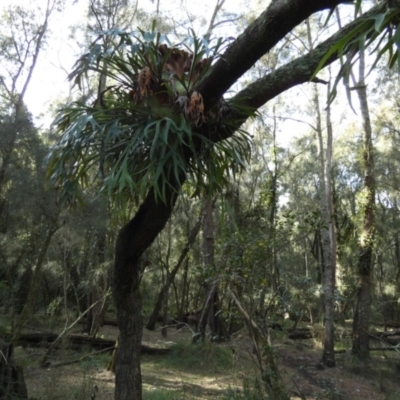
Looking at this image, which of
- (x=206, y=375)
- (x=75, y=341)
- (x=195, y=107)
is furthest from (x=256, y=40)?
(x=75, y=341)

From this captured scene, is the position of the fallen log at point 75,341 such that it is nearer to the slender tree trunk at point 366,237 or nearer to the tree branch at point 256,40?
the slender tree trunk at point 366,237

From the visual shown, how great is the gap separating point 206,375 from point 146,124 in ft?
25.9

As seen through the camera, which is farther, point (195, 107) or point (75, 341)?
point (75, 341)

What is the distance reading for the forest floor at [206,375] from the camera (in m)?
6.74

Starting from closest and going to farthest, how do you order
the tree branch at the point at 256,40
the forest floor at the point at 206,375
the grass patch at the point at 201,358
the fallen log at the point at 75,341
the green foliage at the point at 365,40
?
the green foliage at the point at 365,40 → the tree branch at the point at 256,40 → the forest floor at the point at 206,375 → the grass patch at the point at 201,358 → the fallen log at the point at 75,341

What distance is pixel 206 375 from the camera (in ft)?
30.2

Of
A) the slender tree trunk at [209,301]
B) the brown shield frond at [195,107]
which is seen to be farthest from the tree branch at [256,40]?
the slender tree trunk at [209,301]

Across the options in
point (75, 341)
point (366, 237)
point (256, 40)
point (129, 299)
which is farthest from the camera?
point (366, 237)

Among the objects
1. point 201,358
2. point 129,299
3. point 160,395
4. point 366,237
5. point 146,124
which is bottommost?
point 160,395

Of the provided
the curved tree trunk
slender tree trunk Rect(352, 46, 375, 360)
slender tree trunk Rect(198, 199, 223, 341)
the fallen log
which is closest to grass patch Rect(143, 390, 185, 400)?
the curved tree trunk

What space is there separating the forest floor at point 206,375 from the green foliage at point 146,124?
3.78 m

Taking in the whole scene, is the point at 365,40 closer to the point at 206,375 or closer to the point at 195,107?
the point at 195,107

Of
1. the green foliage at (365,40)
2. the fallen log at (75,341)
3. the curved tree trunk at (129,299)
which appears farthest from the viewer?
the fallen log at (75,341)

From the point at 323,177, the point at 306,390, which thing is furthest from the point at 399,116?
the point at 306,390
